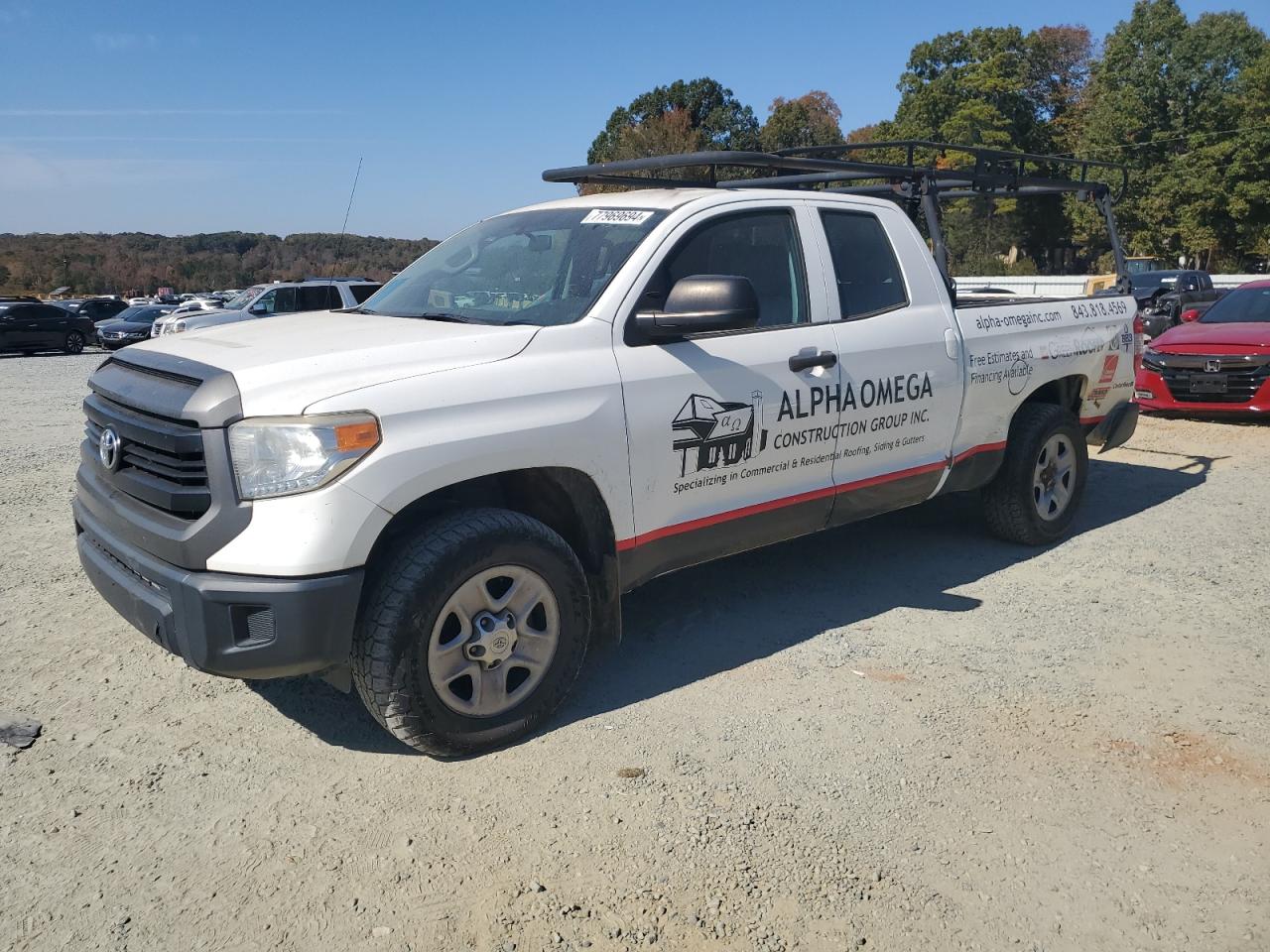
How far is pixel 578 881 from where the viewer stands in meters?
2.90

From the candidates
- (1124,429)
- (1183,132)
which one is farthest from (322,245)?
(1124,429)

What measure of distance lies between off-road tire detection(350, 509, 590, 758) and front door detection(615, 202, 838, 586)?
0.52 m

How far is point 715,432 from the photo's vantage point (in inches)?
161

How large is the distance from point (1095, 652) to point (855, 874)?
83.3 inches

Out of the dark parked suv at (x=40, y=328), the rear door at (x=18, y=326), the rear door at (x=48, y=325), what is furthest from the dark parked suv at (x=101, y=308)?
the rear door at (x=18, y=326)

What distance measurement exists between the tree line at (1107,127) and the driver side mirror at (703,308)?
3381cm

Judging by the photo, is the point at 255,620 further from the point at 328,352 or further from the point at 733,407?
the point at 733,407

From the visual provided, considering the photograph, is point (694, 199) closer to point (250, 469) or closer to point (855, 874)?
point (250, 469)

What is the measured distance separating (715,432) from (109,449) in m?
2.23

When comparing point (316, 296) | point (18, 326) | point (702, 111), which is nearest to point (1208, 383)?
point (316, 296)

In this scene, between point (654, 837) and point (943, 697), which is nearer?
point (654, 837)

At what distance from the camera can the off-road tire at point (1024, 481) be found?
5.78 meters

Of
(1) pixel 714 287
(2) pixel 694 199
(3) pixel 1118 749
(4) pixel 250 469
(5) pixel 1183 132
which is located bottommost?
(3) pixel 1118 749

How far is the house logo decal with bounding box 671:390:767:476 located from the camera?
400 cm
